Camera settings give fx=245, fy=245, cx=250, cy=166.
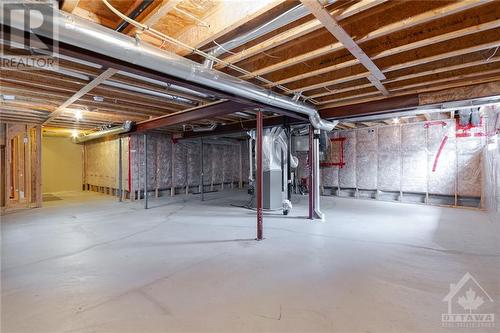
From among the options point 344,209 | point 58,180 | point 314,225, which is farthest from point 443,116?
point 58,180

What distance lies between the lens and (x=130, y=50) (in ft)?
6.09

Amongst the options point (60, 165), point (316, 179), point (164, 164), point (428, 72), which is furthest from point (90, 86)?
point (60, 165)

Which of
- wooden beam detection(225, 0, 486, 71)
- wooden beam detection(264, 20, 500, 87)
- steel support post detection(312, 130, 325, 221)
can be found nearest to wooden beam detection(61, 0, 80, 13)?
wooden beam detection(225, 0, 486, 71)

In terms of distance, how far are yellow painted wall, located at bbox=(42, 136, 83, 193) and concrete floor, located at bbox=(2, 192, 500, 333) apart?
19.1 ft

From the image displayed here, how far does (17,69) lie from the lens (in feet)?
8.98

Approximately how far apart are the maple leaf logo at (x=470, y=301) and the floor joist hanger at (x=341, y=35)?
88.2 inches

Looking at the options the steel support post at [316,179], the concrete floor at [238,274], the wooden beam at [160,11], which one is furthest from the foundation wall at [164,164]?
the wooden beam at [160,11]

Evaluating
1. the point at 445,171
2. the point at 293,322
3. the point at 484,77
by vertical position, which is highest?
the point at 484,77

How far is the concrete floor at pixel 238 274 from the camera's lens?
5.52 ft

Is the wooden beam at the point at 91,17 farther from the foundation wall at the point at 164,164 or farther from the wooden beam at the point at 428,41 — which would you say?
the foundation wall at the point at 164,164

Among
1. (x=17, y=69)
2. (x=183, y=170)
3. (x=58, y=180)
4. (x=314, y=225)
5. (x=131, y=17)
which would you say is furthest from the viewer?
(x=58, y=180)

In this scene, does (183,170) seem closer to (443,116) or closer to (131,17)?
(131,17)

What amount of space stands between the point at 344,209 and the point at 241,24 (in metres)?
4.87

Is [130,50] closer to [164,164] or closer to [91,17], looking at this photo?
[91,17]
